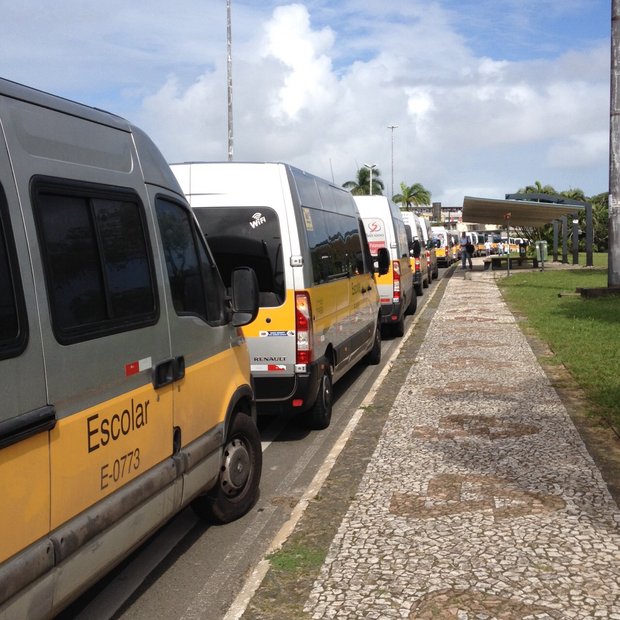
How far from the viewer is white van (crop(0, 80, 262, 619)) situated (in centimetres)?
303

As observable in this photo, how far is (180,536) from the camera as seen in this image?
17.4 ft

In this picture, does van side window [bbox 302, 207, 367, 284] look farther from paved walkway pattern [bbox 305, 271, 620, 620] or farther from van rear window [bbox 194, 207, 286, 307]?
paved walkway pattern [bbox 305, 271, 620, 620]

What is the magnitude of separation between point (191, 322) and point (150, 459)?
94cm

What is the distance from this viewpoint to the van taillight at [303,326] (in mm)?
7332

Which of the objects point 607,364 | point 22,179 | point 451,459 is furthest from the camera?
point 607,364

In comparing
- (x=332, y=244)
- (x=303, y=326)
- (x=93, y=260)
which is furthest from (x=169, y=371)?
(x=332, y=244)

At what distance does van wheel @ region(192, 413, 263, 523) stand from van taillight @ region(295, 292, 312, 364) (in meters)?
1.66

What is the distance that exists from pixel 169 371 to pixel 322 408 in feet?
13.1

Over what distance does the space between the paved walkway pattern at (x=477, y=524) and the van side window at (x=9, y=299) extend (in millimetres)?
1979

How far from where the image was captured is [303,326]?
24.1ft

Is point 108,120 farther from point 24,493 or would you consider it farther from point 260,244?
point 260,244

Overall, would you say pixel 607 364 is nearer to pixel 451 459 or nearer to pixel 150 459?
pixel 451 459

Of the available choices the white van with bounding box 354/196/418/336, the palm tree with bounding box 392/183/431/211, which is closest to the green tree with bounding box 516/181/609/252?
the palm tree with bounding box 392/183/431/211

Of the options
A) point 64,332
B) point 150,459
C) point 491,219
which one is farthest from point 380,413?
point 491,219
